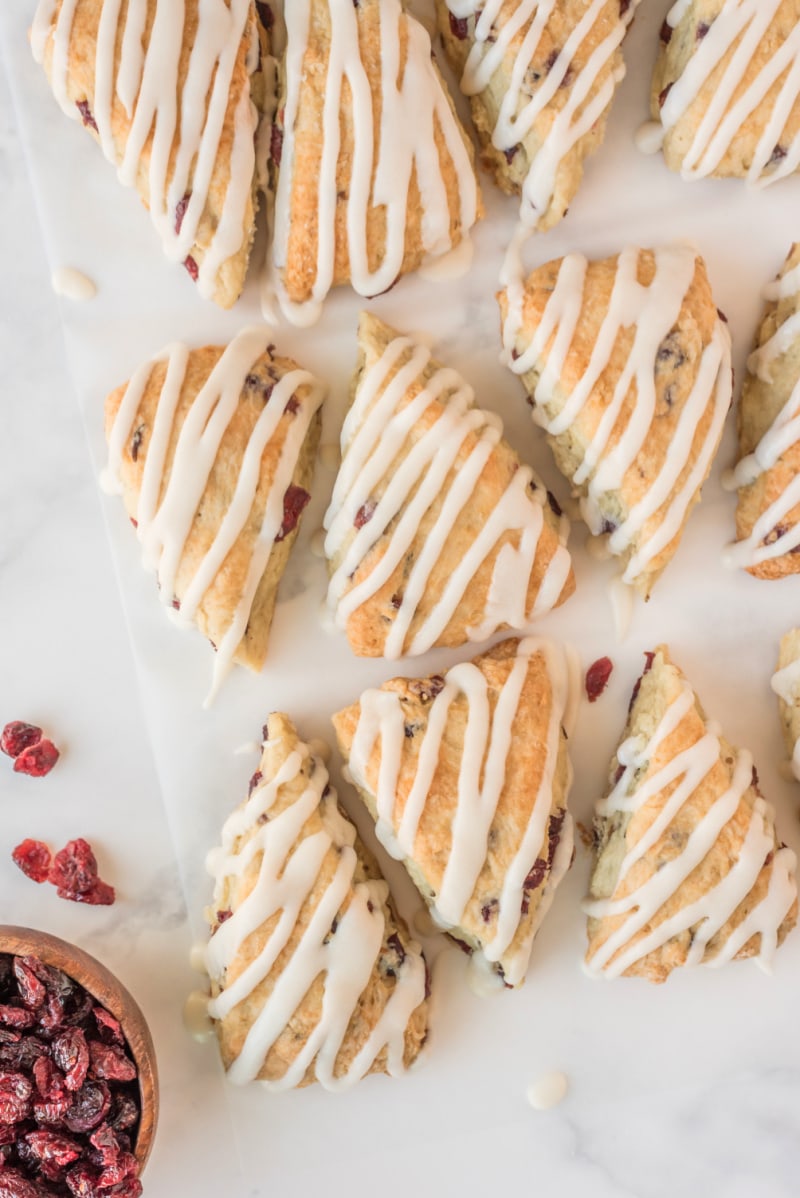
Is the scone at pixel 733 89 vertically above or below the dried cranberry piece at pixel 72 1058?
above

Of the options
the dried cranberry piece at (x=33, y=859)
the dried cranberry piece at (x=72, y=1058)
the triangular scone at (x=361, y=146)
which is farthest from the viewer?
the dried cranberry piece at (x=33, y=859)

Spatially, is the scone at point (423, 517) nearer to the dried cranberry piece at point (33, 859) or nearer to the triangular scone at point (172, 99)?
the triangular scone at point (172, 99)

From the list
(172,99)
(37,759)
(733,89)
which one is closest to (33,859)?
(37,759)

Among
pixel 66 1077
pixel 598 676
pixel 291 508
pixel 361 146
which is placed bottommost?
pixel 66 1077

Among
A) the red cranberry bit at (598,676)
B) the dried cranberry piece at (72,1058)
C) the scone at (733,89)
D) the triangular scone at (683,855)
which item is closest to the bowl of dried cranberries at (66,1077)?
the dried cranberry piece at (72,1058)

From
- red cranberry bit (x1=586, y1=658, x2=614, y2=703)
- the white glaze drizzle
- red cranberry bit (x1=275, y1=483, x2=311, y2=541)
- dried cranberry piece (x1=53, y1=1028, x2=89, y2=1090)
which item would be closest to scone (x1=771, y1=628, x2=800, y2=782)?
the white glaze drizzle

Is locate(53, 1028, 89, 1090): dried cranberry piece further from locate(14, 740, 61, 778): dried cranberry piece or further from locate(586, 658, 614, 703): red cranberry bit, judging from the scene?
locate(586, 658, 614, 703): red cranberry bit

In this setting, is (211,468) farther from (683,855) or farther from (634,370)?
(683,855)

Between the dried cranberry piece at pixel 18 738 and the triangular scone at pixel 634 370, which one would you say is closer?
the triangular scone at pixel 634 370
